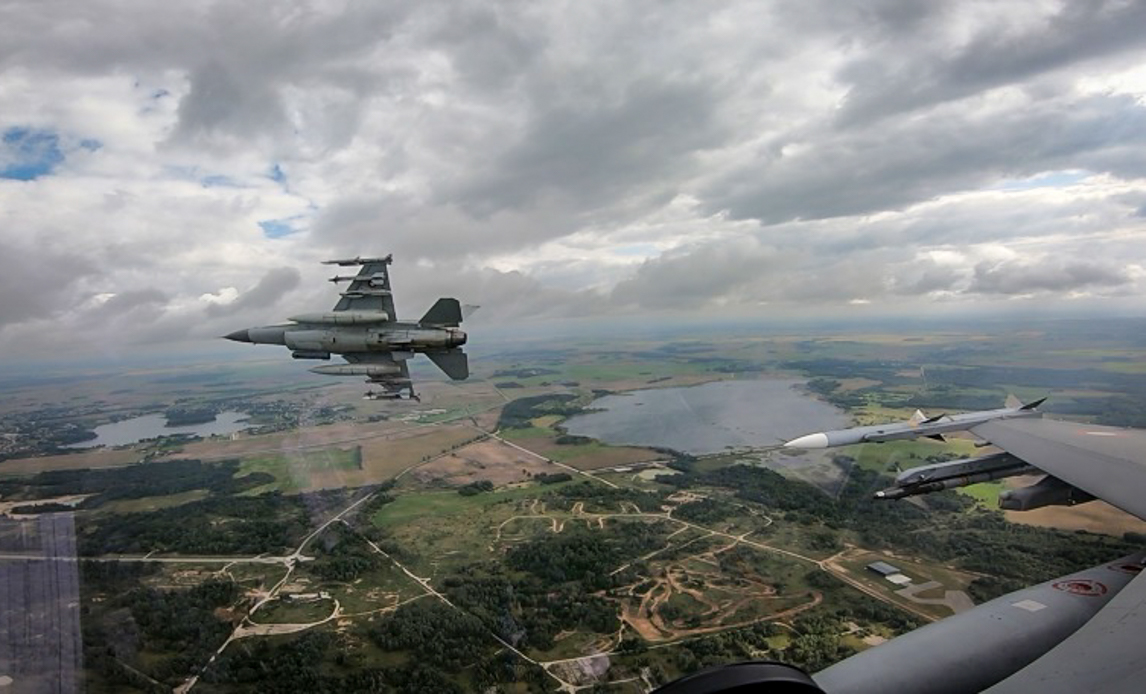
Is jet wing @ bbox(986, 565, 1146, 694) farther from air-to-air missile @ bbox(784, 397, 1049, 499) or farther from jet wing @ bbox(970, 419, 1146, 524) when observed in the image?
air-to-air missile @ bbox(784, 397, 1049, 499)

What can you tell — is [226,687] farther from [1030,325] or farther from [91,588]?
A: [1030,325]

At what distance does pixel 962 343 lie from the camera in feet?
61.9

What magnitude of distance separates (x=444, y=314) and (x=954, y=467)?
22.8ft

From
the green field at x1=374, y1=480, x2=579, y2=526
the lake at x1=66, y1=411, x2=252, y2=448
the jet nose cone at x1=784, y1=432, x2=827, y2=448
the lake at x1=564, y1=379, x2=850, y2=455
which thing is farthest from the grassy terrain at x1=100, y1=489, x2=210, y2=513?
the jet nose cone at x1=784, y1=432, x2=827, y2=448

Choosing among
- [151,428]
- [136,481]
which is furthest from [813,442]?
[151,428]

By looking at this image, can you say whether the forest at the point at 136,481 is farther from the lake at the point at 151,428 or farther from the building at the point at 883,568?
the building at the point at 883,568

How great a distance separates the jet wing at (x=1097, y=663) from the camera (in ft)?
5.36

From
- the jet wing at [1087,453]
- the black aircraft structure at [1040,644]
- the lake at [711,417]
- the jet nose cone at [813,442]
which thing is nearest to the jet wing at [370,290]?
the black aircraft structure at [1040,644]

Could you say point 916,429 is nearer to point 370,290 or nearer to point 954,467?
point 954,467

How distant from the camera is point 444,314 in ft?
18.0

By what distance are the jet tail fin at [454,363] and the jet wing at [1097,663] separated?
4.84 m

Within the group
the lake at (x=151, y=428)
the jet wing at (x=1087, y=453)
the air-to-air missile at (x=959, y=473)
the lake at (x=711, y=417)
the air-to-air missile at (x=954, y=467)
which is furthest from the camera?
the lake at (x=711, y=417)

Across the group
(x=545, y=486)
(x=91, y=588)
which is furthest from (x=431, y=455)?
(x=91, y=588)

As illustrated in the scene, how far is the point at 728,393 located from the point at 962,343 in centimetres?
837
